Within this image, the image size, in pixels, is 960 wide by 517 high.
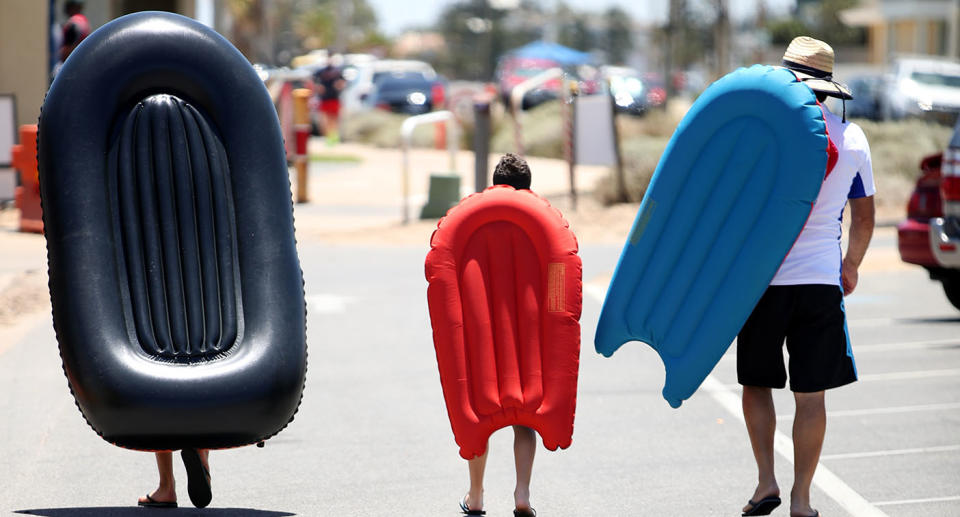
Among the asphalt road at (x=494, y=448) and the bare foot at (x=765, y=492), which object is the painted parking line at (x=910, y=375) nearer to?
the asphalt road at (x=494, y=448)

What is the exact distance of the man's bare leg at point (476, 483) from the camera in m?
5.58

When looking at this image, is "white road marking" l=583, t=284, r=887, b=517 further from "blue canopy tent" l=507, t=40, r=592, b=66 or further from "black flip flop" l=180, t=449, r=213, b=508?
"blue canopy tent" l=507, t=40, r=592, b=66

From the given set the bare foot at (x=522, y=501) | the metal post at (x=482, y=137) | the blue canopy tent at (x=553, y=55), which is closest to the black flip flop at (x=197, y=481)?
the bare foot at (x=522, y=501)

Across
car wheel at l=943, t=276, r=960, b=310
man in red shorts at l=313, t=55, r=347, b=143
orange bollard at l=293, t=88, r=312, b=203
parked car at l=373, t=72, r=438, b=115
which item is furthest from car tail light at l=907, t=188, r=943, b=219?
parked car at l=373, t=72, r=438, b=115

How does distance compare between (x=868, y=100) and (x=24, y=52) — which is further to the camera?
(x=868, y=100)

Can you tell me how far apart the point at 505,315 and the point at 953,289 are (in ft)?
22.4

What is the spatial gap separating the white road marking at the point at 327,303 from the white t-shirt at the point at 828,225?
618 centimetres

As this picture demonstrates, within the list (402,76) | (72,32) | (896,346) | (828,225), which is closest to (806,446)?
(828,225)

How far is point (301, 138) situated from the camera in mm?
19172

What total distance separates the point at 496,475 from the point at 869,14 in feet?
216

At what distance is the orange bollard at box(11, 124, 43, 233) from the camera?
→ 1487 cm

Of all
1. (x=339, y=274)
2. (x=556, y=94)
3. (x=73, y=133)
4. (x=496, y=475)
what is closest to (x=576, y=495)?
(x=496, y=475)

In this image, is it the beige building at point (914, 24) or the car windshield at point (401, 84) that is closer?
the car windshield at point (401, 84)

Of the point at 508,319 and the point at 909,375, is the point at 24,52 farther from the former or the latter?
the point at 508,319
